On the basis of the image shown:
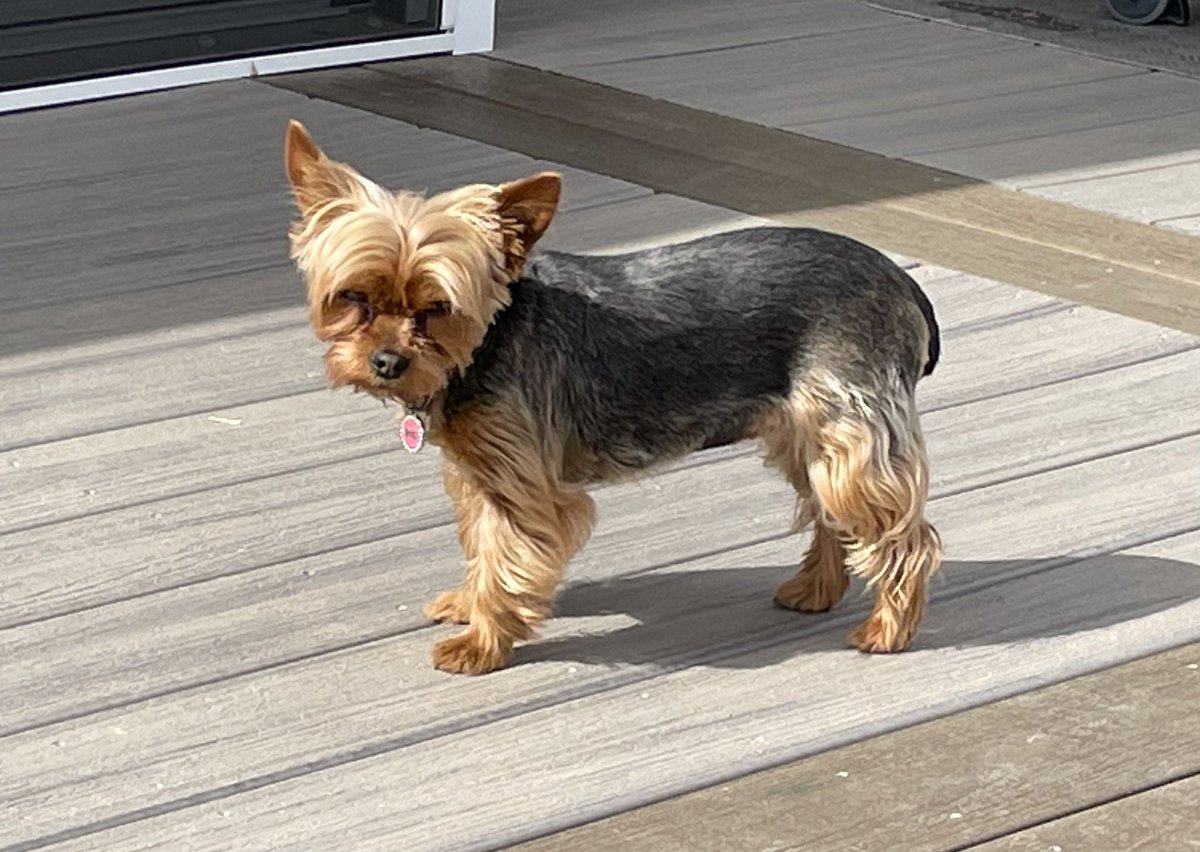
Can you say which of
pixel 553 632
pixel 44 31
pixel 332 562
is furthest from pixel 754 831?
pixel 44 31

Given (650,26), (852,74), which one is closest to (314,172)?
(852,74)

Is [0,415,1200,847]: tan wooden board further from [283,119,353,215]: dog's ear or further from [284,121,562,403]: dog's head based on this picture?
[283,119,353,215]: dog's ear

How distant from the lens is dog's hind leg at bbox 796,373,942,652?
300 centimetres

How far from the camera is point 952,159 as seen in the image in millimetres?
5641

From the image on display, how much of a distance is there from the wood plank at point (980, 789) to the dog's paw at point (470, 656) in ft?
1.37

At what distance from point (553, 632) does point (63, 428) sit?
111 centimetres

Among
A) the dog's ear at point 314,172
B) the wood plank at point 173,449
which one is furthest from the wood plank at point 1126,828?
the wood plank at point 173,449

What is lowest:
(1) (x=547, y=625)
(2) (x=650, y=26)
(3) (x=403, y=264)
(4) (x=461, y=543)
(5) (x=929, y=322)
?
(2) (x=650, y=26)

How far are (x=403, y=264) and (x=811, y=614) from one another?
3.06 feet

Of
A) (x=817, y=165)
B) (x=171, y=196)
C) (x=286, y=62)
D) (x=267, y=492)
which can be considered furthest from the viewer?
(x=286, y=62)

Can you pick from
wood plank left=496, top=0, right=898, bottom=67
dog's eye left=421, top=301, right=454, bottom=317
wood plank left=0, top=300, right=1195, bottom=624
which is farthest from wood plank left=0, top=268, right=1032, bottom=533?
wood plank left=496, top=0, right=898, bottom=67

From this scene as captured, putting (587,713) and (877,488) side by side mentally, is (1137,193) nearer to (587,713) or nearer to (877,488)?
(877,488)

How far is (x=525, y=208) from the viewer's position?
2.79 metres

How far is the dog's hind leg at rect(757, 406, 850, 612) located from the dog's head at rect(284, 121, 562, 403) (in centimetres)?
53
